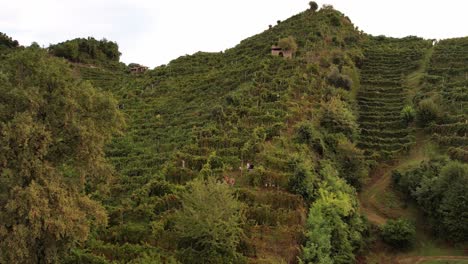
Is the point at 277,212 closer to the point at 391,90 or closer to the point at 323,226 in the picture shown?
the point at 323,226

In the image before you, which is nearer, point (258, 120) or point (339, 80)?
point (258, 120)

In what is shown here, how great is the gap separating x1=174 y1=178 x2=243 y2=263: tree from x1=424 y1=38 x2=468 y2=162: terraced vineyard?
62.1ft

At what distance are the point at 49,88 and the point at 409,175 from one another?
73.5 feet

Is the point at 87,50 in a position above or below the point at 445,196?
above

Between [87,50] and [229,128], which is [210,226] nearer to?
[229,128]

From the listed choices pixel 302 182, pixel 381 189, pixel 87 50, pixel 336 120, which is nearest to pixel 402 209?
pixel 381 189

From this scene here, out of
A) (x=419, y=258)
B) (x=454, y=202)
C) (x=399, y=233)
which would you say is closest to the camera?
(x=454, y=202)

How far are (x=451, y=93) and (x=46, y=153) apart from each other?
34.2 meters

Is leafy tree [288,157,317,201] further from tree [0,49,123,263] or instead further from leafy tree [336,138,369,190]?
tree [0,49,123,263]

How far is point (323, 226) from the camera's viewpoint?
70.9 feet

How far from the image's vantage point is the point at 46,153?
16.3 meters

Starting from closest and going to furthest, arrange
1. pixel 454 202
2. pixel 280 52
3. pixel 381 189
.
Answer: pixel 454 202 → pixel 381 189 → pixel 280 52

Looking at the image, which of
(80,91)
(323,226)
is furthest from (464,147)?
(80,91)

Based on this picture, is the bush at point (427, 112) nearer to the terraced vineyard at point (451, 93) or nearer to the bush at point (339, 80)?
the terraced vineyard at point (451, 93)
